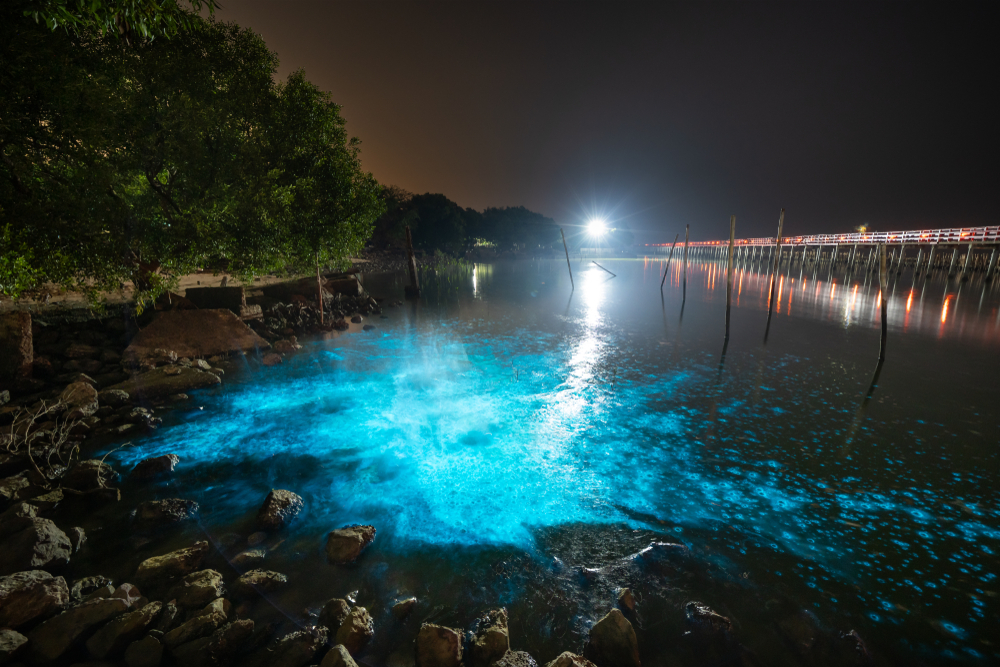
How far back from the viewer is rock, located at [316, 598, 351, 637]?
4.71 m

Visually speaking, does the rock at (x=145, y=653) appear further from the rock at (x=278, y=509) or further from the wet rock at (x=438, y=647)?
the wet rock at (x=438, y=647)

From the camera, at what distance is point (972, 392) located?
13.3 metres

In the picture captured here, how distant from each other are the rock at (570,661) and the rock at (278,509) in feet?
16.4

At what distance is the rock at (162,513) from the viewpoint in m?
→ 6.57

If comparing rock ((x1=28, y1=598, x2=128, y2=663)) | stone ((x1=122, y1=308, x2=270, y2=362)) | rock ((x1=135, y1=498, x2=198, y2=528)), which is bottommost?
rock ((x1=135, y1=498, x2=198, y2=528))

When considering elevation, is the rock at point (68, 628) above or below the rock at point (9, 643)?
below

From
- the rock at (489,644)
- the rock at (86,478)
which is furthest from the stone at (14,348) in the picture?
the rock at (489,644)

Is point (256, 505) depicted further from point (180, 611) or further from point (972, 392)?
point (972, 392)

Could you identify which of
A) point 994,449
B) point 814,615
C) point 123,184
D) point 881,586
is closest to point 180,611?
point 814,615

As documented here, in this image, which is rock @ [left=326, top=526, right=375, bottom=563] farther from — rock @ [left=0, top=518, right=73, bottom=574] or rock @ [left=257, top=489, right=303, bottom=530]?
rock @ [left=0, top=518, right=73, bottom=574]

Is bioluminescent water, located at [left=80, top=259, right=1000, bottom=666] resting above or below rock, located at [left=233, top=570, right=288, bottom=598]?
below

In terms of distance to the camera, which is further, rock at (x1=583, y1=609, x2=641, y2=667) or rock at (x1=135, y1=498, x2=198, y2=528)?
rock at (x1=135, y1=498, x2=198, y2=528)

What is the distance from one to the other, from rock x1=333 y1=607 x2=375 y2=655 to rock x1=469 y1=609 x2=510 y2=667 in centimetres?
123

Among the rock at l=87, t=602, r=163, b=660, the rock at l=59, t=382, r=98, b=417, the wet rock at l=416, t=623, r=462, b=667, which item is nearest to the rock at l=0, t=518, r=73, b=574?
the rock at l=87, t=602, r=163, b=660
